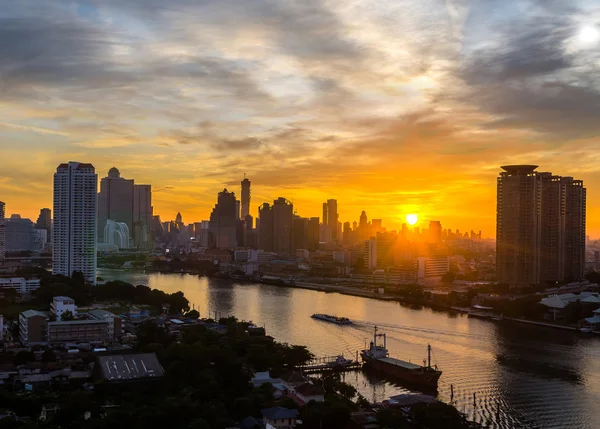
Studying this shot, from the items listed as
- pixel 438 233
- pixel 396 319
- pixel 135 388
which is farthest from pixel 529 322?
pixel 438 233

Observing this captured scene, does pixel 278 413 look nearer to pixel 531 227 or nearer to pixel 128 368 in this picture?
pixel 128 368

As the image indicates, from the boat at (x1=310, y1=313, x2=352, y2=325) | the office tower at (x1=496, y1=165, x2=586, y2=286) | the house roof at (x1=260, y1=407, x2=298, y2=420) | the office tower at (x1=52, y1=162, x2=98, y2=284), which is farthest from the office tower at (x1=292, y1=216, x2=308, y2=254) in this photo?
the house roof at (x1=260, y1=407, x2=298, y2=420)

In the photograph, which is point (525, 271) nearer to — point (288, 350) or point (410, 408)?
point (288, 350)

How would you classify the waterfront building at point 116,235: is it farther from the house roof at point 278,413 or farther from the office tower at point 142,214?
the house roof at point 278,413

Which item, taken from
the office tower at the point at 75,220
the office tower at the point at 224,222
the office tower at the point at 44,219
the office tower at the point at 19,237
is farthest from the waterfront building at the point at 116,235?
the office tower at the point at 75,220

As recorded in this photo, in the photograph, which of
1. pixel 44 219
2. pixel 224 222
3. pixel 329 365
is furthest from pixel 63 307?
pixel 44 219

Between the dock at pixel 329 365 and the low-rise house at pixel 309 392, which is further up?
the low-rise house at pixel 309 392
